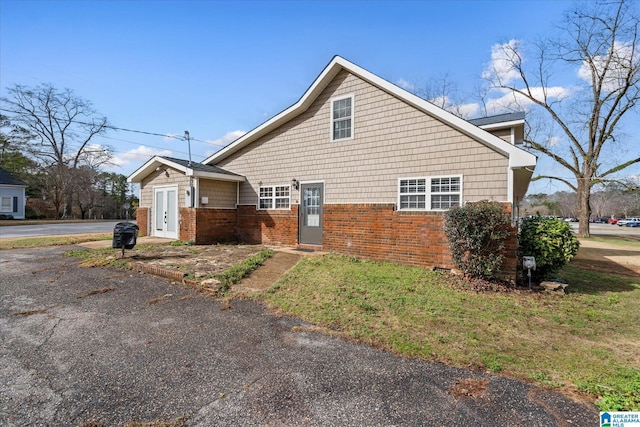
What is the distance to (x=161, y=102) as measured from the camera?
16.5m

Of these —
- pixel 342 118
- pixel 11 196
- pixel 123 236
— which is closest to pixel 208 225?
pixel 123 236

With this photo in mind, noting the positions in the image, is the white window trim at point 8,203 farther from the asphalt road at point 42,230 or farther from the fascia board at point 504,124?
the fascia board at point 504,124

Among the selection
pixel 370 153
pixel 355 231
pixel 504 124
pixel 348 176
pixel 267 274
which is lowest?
pixel 267 274

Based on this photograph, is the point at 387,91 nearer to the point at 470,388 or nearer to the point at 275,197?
the point at 275,197

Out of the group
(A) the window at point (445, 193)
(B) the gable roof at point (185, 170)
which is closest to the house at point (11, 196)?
(B) the gable roof at point (185, 170)

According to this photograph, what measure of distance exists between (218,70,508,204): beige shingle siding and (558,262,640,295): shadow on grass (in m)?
2.92

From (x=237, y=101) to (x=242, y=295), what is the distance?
12.8 meters

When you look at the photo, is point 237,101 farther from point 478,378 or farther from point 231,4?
point 478,378

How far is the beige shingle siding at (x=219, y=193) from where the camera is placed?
38.6 feet

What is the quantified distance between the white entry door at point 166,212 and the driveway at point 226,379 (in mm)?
7816

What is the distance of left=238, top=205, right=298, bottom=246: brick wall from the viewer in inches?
440

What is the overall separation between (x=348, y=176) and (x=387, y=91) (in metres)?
2.91

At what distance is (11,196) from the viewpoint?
107 ft

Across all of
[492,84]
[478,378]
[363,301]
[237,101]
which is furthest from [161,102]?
[492,84]
